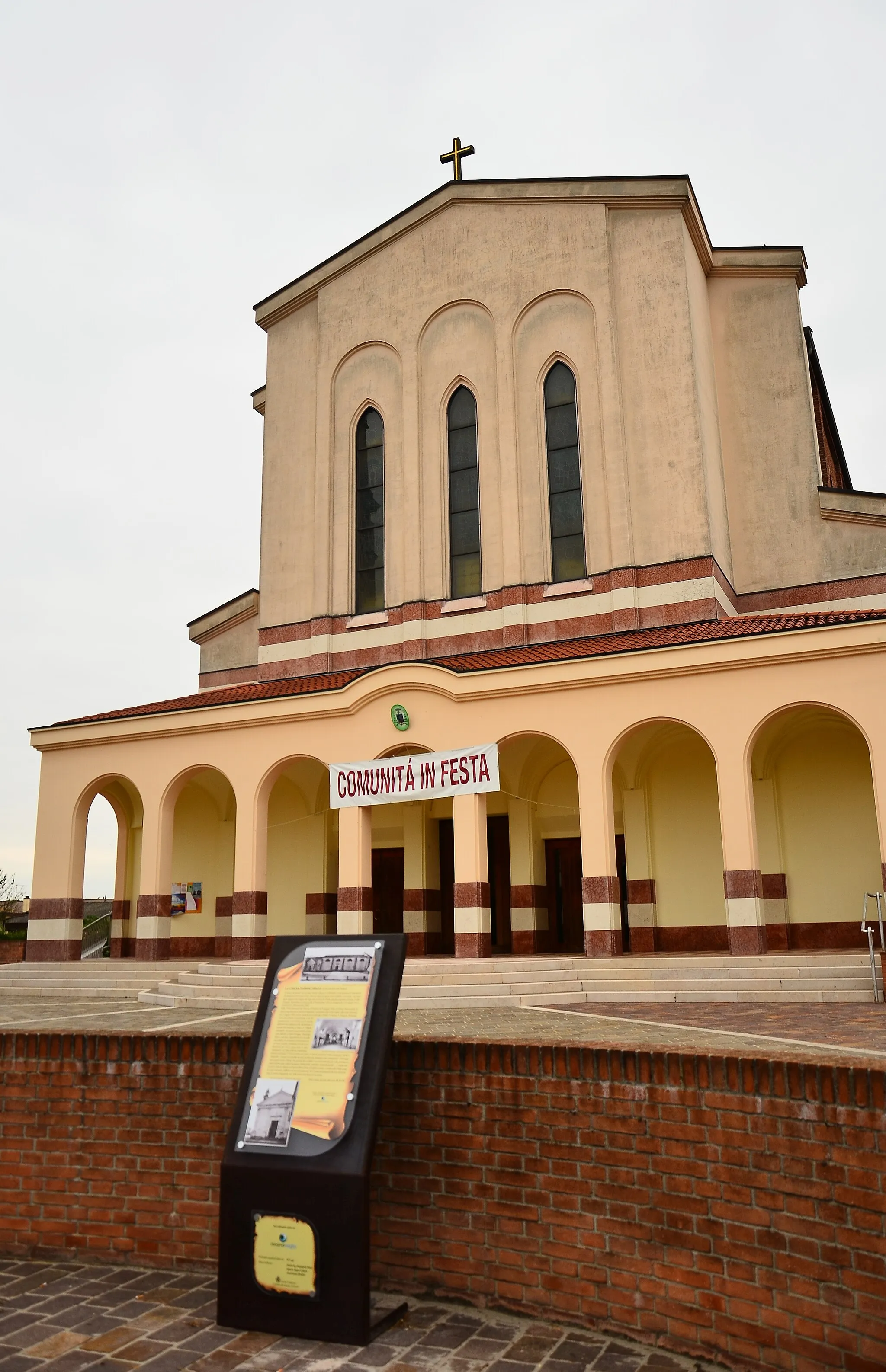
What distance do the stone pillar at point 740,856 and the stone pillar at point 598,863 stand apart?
5.79ft

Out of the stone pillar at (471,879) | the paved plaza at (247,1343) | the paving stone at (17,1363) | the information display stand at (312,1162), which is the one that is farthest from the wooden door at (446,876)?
the paving stone at (17,1363)

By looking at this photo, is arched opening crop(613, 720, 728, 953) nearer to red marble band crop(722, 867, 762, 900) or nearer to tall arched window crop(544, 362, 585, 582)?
red marble band crop(722, 867, 762, 900)

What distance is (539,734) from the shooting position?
1781 cm

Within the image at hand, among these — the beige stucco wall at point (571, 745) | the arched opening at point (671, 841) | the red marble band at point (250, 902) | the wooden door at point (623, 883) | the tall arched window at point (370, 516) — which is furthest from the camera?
the tall arched window at point (370, 516)

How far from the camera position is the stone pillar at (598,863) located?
16.6m

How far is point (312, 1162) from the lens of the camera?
534cm

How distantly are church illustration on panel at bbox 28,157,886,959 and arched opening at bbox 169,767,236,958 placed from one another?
0.25 ft

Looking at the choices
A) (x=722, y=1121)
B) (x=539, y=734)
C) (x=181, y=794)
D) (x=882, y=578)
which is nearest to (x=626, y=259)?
(x=882, y=578)

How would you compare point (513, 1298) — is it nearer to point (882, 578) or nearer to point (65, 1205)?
point (65, 1205)

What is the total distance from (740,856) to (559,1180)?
36.5 feet

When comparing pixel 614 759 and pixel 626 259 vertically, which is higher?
pixel 626 259

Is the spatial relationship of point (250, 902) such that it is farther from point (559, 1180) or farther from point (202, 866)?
point (559, 1180)

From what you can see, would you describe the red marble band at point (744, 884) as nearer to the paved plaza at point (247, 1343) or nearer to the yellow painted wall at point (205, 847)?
the paved plaza at point (247, 1343)

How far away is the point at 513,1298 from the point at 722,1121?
5.08ft
